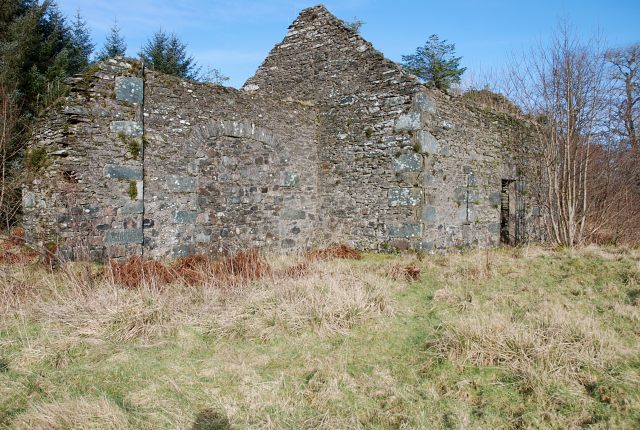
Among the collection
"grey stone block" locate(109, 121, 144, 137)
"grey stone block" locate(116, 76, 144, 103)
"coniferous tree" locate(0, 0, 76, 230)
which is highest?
"coniferous tree" locate(0, 0, 76, 230)

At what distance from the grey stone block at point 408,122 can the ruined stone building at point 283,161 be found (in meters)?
0.03

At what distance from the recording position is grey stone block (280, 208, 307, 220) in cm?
1080

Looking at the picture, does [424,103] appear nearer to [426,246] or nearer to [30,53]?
[426,246]

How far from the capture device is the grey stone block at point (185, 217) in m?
8.85

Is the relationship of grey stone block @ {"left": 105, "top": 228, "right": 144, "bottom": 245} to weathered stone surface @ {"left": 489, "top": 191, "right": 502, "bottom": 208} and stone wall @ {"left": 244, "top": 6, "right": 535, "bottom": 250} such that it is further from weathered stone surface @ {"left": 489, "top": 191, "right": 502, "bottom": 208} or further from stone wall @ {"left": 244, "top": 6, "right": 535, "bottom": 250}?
weathered stone surface @ {"left": 489, "top": 191, "right": 502, "bottom": 208}

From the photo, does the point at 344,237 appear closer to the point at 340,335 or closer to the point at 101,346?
the point at 340,335

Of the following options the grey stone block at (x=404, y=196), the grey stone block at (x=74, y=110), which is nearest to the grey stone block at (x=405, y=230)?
the grey stone block at (x=404, y=196)

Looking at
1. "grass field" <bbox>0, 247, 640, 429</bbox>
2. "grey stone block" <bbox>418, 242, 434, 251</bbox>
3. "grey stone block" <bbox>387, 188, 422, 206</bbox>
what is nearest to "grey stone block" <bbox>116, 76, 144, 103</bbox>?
"grass field" <bbox>0, 247, 640, 429</bbox>

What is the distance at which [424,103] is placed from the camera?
10094mm

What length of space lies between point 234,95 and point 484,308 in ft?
22.3

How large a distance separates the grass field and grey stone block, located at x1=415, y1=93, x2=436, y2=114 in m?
4.63

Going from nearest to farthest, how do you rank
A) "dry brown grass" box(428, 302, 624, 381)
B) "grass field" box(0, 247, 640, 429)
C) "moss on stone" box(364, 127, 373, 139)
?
"grass field" box(0, 247, 640, 429)
"dry brown grass" box(428, 302, 624, 381)
"moss on stone" box(364, 127, 373, 139)

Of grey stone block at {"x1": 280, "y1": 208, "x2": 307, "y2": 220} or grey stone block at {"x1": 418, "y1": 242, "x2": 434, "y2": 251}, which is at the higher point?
grey stone block at {"x1": 280, "y1": 208, "x2": 307, "y2": 220}

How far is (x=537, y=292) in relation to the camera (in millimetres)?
6527
